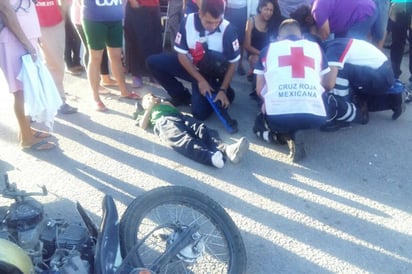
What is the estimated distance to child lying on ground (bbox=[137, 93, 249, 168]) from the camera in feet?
13.1

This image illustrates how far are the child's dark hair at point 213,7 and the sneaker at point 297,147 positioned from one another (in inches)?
53.0

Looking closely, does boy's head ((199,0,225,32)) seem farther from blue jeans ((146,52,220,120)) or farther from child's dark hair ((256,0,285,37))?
child's dark hair ((256,0,285,37))

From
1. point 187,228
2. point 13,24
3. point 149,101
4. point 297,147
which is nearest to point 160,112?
point 149,101

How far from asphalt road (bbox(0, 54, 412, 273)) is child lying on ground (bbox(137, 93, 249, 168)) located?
0.27 ft

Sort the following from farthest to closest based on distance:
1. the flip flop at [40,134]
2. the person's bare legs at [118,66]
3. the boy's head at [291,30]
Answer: the person's bare legs at [118,66] < the flip flop at [40,134] < the boy's head at [291,30]

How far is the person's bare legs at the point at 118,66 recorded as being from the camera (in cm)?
487

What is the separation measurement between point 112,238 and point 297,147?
6.98 ft

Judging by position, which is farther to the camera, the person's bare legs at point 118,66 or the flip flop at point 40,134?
the person's bare legs at point 118,66

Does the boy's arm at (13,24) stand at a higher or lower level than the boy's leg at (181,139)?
higher

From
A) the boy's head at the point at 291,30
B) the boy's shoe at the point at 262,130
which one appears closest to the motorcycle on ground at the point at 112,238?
the boy's shoe at the point at 262,130

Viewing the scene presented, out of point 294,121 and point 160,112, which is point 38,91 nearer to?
point 160,112

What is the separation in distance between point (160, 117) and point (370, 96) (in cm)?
203

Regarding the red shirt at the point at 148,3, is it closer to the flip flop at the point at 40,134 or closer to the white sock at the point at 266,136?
the flip flop at the point at 40,134

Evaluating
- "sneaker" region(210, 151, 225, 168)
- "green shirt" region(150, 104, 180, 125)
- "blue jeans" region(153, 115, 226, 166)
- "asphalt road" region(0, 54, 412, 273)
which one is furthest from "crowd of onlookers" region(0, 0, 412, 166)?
"sneaker" region(210, 151, 225, 168)
